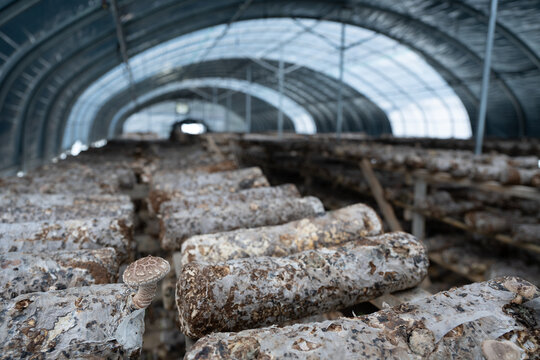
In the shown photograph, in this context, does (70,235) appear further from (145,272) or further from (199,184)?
(199,184)

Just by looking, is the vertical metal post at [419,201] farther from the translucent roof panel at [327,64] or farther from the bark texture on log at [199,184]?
the translucent roof panel at [327,64]

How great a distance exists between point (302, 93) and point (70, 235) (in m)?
29.3

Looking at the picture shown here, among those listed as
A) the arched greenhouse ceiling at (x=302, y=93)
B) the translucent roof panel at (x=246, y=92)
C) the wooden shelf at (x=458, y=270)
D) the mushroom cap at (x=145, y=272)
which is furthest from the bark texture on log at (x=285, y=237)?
the translucent roof panel at (x=246, y=92)

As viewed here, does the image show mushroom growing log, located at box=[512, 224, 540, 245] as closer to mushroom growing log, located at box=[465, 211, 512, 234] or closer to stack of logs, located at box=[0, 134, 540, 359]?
mushroom growing log, located at box=[465, 211, 512, 234]

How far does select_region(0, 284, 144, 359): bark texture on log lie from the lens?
1.53 metres

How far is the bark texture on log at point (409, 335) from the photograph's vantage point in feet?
4.56

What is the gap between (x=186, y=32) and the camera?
1255 centimetres

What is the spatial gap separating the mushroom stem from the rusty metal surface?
1.29m

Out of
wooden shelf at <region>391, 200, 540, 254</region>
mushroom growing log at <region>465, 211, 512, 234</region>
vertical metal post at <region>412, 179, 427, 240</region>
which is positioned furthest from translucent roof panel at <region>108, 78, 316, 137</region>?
mushroom growing log at <region>465, 211, 512, 234</region>

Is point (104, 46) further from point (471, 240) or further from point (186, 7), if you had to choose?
point (471, 240)

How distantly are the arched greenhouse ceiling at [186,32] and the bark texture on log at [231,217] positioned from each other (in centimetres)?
488

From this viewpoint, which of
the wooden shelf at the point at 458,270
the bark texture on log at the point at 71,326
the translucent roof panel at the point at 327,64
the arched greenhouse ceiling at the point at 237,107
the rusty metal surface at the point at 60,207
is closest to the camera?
the bark texture on log at the point at 71,326

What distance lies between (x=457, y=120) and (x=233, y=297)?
24225mm

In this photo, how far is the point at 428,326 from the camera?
5.10 feet
